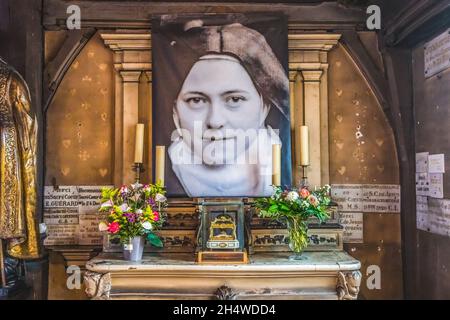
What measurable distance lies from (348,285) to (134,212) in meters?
1.42

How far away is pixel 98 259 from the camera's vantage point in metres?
2.83

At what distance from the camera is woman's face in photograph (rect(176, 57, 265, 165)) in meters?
3.39

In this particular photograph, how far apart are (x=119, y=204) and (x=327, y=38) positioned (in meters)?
2.08

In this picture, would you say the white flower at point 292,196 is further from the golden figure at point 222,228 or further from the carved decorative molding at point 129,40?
the carved decorative molding at point 129,40

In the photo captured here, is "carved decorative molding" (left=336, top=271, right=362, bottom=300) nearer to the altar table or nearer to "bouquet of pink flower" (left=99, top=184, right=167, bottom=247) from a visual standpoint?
the altar table

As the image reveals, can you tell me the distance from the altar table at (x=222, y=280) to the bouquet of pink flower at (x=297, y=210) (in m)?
0.18

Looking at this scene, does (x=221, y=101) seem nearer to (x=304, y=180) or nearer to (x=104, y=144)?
(x=304, y=180)

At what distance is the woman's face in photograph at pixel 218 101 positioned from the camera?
339cm

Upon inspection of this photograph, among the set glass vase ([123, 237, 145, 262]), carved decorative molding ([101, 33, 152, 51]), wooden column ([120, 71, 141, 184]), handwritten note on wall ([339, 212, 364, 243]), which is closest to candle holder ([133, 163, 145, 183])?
wooden column ([120, 71, 141, 184])

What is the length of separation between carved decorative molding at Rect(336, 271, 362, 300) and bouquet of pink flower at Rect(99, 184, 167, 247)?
1.20m

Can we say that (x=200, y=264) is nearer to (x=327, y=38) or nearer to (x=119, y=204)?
(x=119, y=204)

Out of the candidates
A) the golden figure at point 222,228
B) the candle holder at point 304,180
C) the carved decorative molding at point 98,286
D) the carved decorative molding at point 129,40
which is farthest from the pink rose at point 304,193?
the carved decorative molding at point 129,40

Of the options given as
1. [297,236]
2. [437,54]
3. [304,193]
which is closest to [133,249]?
[297,236]

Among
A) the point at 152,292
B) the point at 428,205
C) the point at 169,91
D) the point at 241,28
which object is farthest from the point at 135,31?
the point at 428,205
